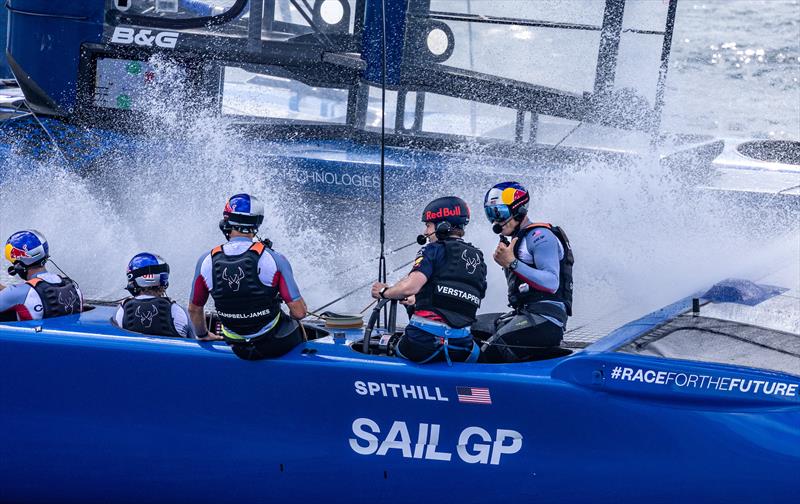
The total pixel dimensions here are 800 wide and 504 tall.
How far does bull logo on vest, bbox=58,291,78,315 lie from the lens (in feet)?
18.4

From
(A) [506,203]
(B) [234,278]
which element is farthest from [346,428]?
(A) [506,203]

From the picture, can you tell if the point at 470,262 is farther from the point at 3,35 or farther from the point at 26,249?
the point at 3,35

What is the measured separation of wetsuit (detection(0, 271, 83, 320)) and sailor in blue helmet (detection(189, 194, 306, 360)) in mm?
850

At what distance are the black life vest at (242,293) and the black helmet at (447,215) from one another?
764 millimetres

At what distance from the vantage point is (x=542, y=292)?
5.30 meters

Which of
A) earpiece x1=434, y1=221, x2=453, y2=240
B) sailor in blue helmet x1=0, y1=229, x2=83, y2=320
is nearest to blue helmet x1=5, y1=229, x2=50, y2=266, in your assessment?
sailor in blue helmet x1=0, y1=229, x2=83, y2=320

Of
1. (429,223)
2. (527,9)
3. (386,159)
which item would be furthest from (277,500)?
(527,9)

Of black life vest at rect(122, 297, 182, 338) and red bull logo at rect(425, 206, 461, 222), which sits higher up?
red bull logo at rect(425, 206, 461, 222)

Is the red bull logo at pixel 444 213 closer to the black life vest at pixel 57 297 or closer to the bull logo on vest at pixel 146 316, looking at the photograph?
the bull logo on vest at pixel 146 316

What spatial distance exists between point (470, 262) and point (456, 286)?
0.12 meters

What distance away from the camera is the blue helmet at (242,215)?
5.09m

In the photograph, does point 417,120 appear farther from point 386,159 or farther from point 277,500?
point 277,500

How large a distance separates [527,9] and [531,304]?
15.8 ft

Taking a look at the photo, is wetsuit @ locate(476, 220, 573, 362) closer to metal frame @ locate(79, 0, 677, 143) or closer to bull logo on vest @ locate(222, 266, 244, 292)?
bull logo on vest @ locate(222, 266, 244, 292)
